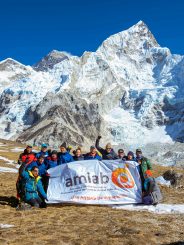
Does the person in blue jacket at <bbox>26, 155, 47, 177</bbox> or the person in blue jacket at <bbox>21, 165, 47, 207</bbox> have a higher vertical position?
the person in blue jacket at <bbox>26, 155, 47, 177</bbox>

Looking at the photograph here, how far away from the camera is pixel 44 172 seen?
1997cm

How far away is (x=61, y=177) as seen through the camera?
19.6 metres

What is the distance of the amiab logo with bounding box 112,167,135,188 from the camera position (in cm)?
1937

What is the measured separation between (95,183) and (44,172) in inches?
97.7

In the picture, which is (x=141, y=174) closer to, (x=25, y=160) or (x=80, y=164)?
(x=80, y=164)

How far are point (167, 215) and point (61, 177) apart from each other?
5.48 m

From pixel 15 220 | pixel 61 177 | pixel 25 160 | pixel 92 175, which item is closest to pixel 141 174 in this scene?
pixel 92 175

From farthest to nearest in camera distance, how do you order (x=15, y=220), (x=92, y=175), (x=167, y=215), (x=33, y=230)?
1. (x=92, y=175)
2. (x=167, y=215)
3. (x=15, y=220)
4. (x=33, y=230)

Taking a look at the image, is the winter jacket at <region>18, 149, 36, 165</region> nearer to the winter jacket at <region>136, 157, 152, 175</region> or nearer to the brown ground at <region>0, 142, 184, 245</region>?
the brown ground at <region>0, 142, 184, 245</region>

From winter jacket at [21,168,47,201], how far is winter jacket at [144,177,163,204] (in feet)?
14.7

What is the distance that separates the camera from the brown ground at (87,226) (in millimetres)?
12305

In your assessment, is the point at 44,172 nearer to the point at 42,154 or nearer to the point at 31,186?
the point at 42,154

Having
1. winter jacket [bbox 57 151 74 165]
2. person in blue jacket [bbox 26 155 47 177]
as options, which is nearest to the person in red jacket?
person in blue jacket [bbox 26 155 47 177]

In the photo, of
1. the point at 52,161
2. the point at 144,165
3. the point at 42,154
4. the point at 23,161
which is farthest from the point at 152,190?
the point at 23,161
